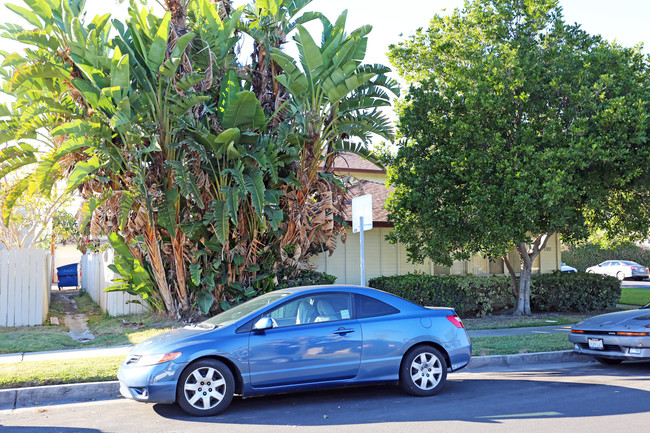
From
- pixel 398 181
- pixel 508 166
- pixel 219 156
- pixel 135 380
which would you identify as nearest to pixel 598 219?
pixel 508 166

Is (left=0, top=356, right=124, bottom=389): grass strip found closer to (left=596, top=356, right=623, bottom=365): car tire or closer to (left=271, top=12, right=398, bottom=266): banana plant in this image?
(left=271, top=12, right=398, bottom=266): banana plant

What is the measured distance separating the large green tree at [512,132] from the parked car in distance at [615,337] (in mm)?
4004

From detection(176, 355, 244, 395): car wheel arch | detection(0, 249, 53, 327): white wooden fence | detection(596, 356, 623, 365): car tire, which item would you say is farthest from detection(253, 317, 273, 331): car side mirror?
detection(0, 249, 53, 327): white wooden fence

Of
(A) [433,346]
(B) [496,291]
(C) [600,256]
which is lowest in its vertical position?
(A) [433,346]

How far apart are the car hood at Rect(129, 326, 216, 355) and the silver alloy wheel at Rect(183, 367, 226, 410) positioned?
37 cm

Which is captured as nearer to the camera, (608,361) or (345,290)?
(345,290)

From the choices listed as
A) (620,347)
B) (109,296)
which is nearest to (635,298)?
(620,347)

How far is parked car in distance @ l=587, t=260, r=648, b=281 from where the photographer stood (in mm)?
37719

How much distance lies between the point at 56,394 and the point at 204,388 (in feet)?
7.84

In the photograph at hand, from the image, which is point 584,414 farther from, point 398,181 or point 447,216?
point 398,181

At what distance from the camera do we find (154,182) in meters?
13.3

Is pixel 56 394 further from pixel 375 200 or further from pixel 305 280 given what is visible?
pixel 375 200

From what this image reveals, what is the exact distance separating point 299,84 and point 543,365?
23.3 ft

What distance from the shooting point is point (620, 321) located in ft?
31.2
